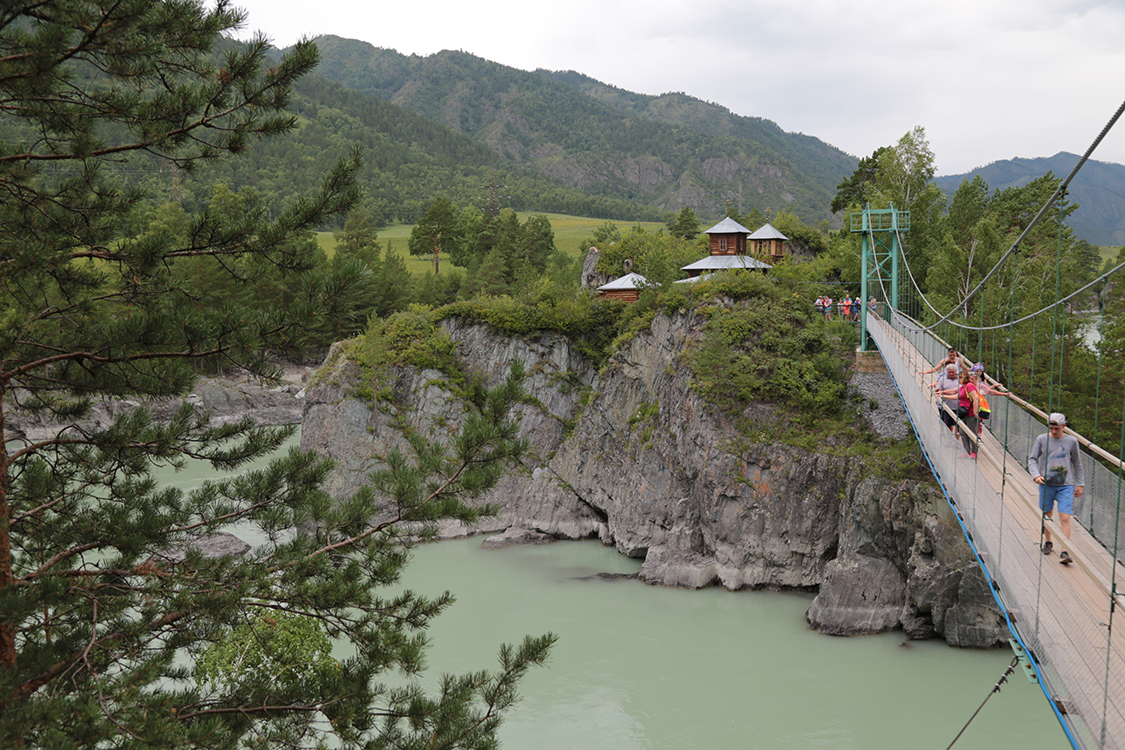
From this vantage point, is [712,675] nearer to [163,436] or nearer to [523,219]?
[163,436]

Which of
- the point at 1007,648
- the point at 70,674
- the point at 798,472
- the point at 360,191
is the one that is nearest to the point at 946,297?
the point at 798,472

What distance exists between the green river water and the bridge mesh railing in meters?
4.90

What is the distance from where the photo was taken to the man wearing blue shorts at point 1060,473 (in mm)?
6535

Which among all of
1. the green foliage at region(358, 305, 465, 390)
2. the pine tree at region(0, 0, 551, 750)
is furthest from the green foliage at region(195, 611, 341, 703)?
the green foliage at region(358, 305, 465, 390)

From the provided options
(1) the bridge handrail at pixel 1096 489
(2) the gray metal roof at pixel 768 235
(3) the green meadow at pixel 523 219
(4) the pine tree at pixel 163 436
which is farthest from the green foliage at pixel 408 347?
(3) the green meadow at pixel 523 219

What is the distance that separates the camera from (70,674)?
4.17 metres

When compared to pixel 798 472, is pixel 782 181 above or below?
above

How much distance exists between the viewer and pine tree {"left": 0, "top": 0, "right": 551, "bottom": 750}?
14.3 ft

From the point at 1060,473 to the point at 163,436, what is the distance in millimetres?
7100

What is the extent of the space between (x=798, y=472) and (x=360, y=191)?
14.1 m

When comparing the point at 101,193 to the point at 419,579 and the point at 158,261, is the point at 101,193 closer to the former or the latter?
the point at 158,261

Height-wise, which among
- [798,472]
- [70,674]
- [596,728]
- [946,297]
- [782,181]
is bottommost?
[596,728]

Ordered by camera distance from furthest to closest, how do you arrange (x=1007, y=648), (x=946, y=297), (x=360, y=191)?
1. (x=946, y=297)
2. (x=1007, y=648)
3. (x=360, y=191)

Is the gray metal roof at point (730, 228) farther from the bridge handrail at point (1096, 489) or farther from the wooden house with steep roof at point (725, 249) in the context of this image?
the bridge handrail at point (1096, 489)
